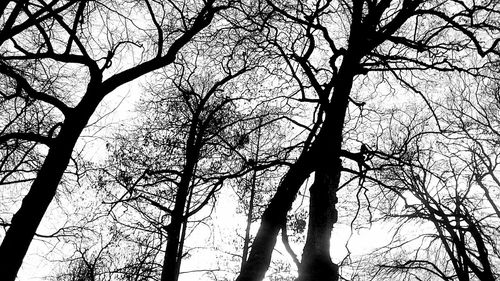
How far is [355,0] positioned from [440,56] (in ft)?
4.58

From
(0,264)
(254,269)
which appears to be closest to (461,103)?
(254,269)

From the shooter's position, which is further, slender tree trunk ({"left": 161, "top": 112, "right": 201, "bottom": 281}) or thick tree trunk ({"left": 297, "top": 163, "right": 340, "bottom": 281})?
slender tree trunk ({"left": 161, "top": 112, "right": 201, "bottom": 281})

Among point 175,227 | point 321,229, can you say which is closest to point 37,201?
point 321,229

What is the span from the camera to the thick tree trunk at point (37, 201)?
4.07m

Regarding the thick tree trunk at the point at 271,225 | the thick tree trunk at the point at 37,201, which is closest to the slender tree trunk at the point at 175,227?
the thick tree trunk at the point at 37,201

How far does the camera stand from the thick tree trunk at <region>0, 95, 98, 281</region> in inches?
160

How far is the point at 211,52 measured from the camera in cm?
563

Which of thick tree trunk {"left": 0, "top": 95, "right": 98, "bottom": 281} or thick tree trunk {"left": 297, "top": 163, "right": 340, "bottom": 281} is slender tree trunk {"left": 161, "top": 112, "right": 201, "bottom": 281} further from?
thick tree trunk {"left": 297, "top": 163, "right": 340, "bottom": 281}

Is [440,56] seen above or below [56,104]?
above

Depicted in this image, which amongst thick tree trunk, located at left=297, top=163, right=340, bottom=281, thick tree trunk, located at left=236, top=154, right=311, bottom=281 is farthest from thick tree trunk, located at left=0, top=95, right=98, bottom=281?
thick tree trunk, located at left=297, top=163, right=340, bottom=281

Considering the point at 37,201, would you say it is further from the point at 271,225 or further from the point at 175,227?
the point at 175,227

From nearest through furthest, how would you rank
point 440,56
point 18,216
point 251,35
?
point 18,216 < point 440,56 < point 251,35

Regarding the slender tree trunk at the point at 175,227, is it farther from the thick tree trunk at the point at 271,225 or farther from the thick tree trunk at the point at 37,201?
the thick tree trunk at the point at 271,225

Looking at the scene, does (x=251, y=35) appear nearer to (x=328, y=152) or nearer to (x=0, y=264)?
(x=328, y=152)
